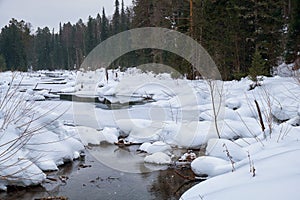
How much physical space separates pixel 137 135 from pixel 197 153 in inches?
70.2

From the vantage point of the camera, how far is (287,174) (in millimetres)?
2939

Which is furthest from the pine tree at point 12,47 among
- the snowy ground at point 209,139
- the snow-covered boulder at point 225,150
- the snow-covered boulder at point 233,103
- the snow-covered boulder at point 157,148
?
the snow-covered boulder at point 225,150

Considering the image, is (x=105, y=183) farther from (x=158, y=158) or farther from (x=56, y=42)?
(x=56, y=42)

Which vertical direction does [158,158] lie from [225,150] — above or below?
below

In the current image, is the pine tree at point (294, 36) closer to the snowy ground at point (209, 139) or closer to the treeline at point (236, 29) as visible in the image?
the treeline at point (236, 29)

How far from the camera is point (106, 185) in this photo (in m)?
4.82

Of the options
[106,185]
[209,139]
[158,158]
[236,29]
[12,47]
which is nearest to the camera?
[106,185]

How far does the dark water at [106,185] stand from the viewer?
442cm

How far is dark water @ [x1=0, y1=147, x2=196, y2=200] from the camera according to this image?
4.42m

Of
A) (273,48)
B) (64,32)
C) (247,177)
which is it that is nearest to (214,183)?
(247,177)

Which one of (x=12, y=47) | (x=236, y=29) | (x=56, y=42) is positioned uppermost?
(x=56, y=42)

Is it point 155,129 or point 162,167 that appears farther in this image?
point 155,129

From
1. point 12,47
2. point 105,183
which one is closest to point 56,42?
point 12,47

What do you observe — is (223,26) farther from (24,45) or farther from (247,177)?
(24,45)
